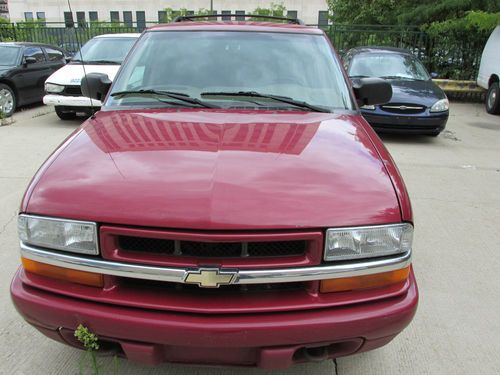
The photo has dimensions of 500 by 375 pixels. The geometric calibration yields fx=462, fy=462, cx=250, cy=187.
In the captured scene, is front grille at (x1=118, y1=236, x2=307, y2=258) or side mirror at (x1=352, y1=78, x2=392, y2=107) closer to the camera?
front grille at (x1=118, y1=236, x2=307, y2=258)

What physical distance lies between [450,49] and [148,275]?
15844mm

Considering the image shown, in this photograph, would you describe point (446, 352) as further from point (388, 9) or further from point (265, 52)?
point (388, 9)

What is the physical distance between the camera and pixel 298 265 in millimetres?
1896

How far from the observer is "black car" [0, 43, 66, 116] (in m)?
9.98

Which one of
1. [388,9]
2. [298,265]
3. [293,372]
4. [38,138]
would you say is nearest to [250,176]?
[298,265]

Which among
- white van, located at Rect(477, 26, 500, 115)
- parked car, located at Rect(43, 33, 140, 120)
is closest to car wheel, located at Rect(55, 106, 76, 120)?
parked car, located at Rect(43, 33, 140, 120)

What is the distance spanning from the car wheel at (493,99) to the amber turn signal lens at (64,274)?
38.9ft

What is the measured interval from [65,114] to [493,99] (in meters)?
10.2

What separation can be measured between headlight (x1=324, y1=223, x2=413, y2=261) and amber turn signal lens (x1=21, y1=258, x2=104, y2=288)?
98 cm

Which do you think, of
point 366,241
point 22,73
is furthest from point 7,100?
point 366,241

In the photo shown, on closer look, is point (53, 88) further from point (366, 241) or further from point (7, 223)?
point (366, 241)

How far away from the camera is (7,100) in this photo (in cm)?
1003

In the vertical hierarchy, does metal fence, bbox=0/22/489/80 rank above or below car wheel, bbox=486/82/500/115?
above

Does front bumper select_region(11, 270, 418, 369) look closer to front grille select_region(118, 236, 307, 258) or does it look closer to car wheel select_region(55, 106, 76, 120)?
front grille select_region(118, 236, 307, 258)
